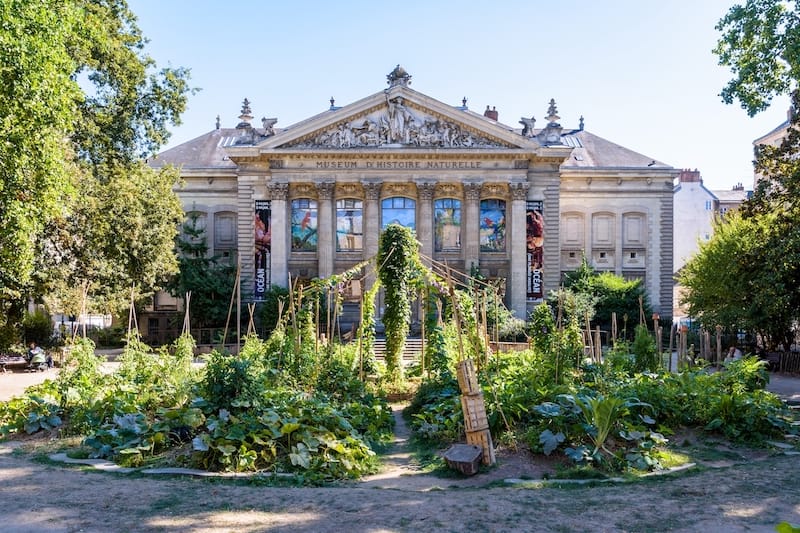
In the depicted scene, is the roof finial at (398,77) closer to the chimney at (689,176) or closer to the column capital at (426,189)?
the column capital at (426,189)

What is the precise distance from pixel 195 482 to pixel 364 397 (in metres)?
6.23

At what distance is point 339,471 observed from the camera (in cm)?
927

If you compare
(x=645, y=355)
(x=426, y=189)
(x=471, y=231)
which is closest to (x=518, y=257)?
(x=471, y=231)

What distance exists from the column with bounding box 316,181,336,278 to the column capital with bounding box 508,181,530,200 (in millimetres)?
10240

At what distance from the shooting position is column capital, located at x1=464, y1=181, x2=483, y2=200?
37.9 metres

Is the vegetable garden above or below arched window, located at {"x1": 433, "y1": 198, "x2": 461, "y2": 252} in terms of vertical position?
below

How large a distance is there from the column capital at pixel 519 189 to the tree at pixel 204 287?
1662 cm

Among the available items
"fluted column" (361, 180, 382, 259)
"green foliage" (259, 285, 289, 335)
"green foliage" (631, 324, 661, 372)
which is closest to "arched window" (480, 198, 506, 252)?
"fluted column" (361, 180, 382, 259)

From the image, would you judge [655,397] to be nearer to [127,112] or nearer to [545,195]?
[127,112]

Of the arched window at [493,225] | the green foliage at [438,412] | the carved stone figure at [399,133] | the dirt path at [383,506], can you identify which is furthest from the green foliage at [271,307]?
the dirt path at [383,506]

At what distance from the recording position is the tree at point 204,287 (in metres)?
35.4

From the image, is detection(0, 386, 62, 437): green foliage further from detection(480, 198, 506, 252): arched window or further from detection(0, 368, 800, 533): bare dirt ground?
detection(480, 198, 506, 252): arched window

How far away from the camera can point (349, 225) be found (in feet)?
128

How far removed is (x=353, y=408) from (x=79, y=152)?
19.3 metres
